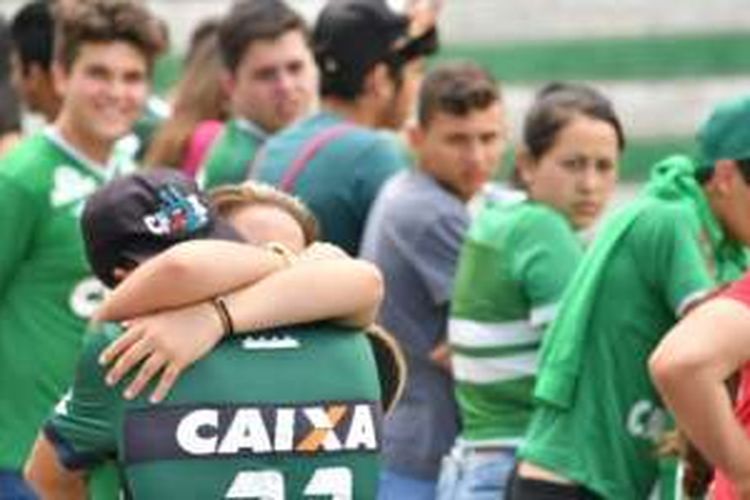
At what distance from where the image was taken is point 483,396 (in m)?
7.58

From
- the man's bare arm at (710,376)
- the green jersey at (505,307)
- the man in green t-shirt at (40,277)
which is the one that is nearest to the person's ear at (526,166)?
the green jersey at (505,307)

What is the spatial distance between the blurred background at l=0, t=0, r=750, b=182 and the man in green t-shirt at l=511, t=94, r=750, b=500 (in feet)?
20.5

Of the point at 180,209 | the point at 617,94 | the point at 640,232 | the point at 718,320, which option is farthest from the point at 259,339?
the point at 617,94

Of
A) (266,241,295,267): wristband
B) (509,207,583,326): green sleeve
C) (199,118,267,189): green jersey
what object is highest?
(266,241,295,267): wristband

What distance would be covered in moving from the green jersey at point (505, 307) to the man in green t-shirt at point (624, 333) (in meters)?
0.39

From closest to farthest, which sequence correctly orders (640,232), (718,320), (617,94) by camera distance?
(718,320)
(640,232)
(617,94)

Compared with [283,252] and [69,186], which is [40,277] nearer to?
[69,186]

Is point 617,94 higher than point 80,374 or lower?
lower

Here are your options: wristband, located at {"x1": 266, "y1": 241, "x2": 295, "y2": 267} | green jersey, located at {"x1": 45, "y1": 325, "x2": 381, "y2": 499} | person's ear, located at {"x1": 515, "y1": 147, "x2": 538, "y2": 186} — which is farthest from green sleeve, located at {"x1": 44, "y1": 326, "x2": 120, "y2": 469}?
person's ear, located at {"x1": 515, "y1": 147, "x2": 538, "y2": 186}

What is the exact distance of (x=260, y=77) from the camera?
8.79 metres

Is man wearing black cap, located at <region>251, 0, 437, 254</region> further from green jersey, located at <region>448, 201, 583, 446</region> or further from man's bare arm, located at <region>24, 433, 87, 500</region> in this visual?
man's bare arm, located at <region>24, 433, 87, 500</region>

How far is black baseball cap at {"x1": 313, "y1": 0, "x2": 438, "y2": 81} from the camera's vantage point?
846cm

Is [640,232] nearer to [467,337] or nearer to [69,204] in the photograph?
[467,337]

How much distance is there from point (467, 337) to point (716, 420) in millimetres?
1815
